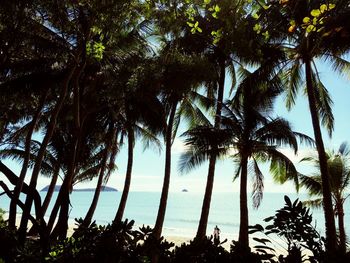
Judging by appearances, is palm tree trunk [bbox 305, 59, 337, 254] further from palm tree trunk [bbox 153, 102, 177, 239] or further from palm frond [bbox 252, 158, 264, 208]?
Result: palm tree trunk [bbox 153, 102, 177, 239]

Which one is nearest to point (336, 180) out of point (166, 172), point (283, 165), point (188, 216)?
point (283, 165)

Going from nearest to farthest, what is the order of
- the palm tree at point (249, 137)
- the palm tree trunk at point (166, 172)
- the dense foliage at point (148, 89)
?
the dense foliage at point (148, 89) → the palm tree at point (249, 137) → the palm tree trunk at point (166, 172)

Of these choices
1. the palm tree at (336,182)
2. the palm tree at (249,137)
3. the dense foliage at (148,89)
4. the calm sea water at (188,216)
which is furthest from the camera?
the calm sea water at (188,216)

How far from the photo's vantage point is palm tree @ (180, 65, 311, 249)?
1406cm

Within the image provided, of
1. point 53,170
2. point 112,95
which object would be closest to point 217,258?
point 112,95

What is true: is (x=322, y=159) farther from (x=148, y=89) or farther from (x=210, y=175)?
(x=148, y=89)

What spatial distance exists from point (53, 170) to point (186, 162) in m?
9.93

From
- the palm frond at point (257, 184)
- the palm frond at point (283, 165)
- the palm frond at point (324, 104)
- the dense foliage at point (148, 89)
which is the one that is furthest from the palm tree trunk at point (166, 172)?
the palm frond at point (324, 104)

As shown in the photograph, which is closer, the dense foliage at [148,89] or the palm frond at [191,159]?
the dense foliage at [148,89]

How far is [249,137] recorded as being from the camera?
15.0 metres

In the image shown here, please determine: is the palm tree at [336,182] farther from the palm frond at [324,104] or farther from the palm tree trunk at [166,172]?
the palm tree trunk at [166,172]

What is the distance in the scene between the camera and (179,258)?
345 cm

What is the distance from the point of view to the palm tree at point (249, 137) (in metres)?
14.1

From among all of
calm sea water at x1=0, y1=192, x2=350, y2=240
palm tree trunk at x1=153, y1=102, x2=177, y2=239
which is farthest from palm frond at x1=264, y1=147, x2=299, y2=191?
calm sea water at x1=0, y1=192, x2=350, y2=240
